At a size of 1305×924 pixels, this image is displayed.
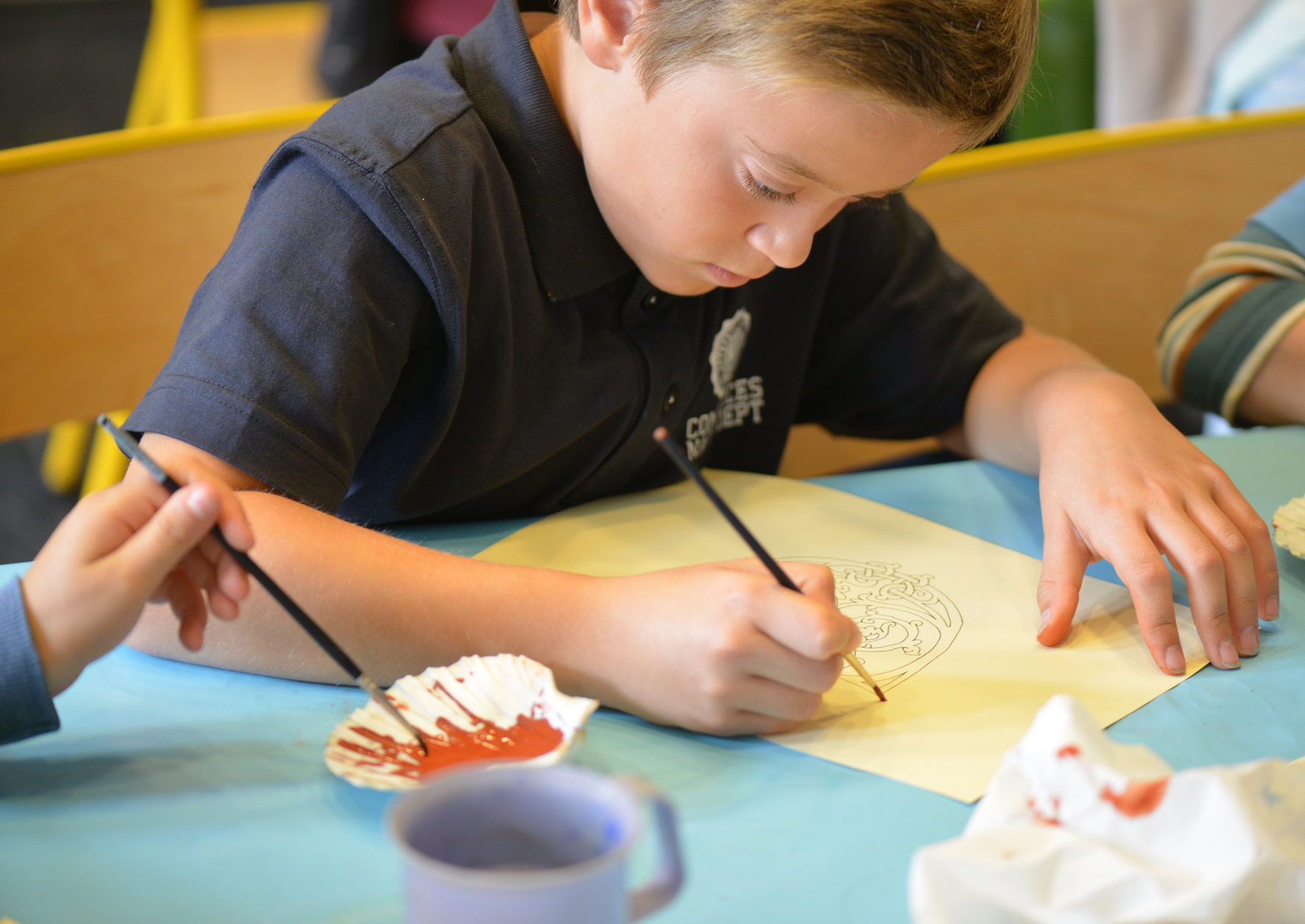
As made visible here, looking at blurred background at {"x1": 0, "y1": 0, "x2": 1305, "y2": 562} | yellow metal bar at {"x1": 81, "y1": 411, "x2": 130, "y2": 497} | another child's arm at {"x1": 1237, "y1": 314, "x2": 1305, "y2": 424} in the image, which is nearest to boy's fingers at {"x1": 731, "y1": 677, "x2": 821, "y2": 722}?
another child's arm at {"x1": 1237, "y1": 314, "x2": 1305, "y2": 424}

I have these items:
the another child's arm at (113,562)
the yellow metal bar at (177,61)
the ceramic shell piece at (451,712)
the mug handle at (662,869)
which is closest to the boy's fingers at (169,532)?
the another child's arm at (113,562)

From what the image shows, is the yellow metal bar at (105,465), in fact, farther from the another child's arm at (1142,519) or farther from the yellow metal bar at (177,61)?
the another child's arm at (1142,519)

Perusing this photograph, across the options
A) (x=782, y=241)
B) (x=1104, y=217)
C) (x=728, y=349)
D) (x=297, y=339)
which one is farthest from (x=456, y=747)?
(x=1104, y=217)

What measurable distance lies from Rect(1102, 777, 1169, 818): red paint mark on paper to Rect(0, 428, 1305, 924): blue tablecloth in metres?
0.07

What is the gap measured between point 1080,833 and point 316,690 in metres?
0.34

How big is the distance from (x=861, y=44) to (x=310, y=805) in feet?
1.38

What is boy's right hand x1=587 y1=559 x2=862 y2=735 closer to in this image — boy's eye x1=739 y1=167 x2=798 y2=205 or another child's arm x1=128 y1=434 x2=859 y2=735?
another child's arm x1=128 y1=434 x2=859 y2=735

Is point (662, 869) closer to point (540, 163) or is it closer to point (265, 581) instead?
point (265, 581)

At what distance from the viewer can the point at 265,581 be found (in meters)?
0.42

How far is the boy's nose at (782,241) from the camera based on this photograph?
24.3 inches

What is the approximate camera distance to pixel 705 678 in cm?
48

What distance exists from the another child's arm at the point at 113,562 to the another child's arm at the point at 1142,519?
0.41 metres

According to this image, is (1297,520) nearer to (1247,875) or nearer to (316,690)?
(1247,875)

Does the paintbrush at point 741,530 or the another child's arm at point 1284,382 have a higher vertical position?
the paintbrush at point 741,530
